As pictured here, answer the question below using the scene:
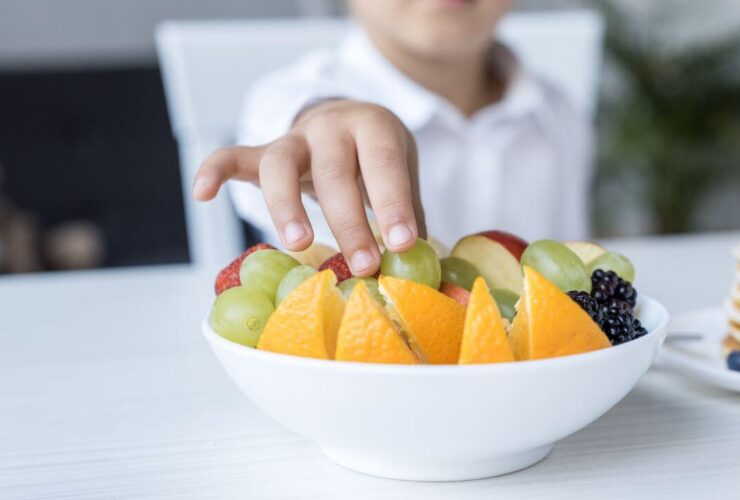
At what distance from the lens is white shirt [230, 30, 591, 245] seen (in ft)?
4.09

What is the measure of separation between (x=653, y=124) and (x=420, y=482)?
9.66ft

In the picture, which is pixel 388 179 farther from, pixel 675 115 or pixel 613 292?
pixel 675 115

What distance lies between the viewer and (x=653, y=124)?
122 inches

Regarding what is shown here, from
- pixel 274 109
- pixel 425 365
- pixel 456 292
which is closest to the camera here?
pixel 425 365

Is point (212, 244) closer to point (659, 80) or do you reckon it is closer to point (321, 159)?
point (321, 159)

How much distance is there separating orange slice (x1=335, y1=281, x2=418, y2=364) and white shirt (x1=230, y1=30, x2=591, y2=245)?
2.65ft

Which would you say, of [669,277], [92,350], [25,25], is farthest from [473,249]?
[25,25]

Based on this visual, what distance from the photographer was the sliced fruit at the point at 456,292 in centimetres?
45

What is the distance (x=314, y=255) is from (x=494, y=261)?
0.11 metres

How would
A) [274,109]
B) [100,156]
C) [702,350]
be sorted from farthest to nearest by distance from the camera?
[100,156]
[274,109]
[702,350]

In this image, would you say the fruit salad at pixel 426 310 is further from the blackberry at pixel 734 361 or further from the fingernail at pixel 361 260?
the blackberry at pixel 734 361

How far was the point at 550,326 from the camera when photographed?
14.6 inches

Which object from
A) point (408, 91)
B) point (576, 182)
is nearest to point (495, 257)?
point (408, 91)

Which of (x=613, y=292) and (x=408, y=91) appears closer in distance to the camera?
(x=613, y=292)
